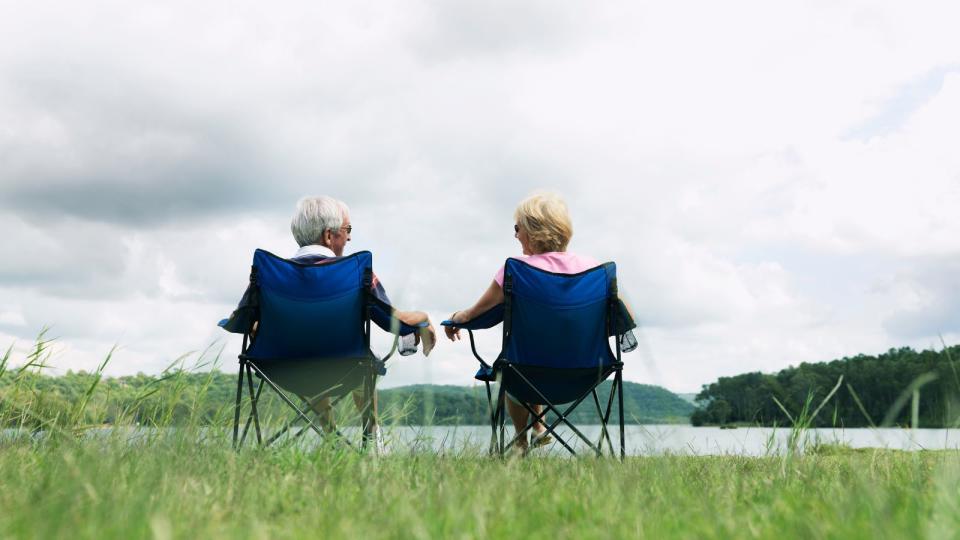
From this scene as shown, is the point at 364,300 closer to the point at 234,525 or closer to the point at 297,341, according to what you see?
the point at 297,341

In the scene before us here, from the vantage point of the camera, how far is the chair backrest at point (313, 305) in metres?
3.53

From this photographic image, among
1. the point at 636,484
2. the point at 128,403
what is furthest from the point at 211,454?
the point at 636,484

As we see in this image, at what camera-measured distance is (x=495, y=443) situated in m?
3.23

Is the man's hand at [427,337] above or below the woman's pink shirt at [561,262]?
below

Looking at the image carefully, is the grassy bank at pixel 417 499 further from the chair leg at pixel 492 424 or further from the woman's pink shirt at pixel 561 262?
the woman's pink shirt at pixel 561 262

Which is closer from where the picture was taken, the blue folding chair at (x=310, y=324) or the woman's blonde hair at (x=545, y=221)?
the blue folding chair at (x=310, y=324)

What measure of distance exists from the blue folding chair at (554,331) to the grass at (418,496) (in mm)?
882

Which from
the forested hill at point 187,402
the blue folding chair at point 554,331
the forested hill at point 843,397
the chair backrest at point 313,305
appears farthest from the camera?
the blue folding chair at point 554,331

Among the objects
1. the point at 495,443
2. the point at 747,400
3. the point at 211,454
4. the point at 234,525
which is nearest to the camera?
the point at 234,525

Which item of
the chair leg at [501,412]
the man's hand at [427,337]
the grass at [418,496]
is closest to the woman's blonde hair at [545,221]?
the man's hand at [427,337]

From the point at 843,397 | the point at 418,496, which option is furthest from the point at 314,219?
the point at 843,397

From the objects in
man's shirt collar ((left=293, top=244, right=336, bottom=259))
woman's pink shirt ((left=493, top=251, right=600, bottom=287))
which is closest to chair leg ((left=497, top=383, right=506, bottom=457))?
woman's pink shirt ((left=493, top=251, right=600, bottom=287))

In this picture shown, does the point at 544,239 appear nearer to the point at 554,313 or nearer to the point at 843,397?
the point at 554,313

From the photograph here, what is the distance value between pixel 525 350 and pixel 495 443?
0.61m
